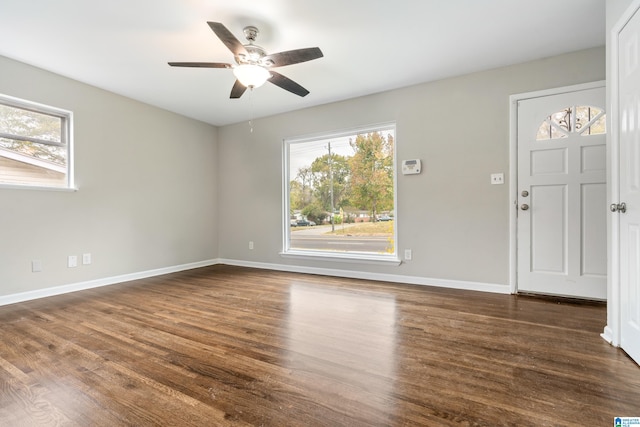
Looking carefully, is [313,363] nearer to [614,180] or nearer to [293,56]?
[293,56]

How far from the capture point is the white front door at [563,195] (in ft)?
9.39

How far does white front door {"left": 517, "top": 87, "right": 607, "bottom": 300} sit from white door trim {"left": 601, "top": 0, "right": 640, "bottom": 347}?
0.99m

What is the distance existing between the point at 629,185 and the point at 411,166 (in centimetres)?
207

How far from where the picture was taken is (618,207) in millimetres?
1948

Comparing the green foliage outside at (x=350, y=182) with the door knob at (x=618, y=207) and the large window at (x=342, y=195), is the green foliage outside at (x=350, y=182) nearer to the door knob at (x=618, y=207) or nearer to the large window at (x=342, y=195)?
the large window at (x=342, y=195)

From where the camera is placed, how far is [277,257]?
4762 millimetres

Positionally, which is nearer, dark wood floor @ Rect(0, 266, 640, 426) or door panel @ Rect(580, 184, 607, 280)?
dark wood floor @ Rect(0, 266, 640, 426)

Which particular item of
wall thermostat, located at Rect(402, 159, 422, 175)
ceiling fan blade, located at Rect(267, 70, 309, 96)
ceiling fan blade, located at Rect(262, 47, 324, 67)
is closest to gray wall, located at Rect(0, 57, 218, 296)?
ceiling fan blade, located at Rect(267, 70, 309, 96)

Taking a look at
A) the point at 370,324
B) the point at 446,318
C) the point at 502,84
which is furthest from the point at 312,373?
the point at 502,84

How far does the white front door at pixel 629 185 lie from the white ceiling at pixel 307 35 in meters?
0.70

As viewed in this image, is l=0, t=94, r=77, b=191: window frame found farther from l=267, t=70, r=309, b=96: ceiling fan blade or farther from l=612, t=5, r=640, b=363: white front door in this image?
l=612, t=5, r=640, b=363: white front door

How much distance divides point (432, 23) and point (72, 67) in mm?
3651

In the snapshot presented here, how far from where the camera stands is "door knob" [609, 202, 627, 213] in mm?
1903

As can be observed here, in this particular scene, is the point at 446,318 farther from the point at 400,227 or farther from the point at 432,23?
the point at 432,23
